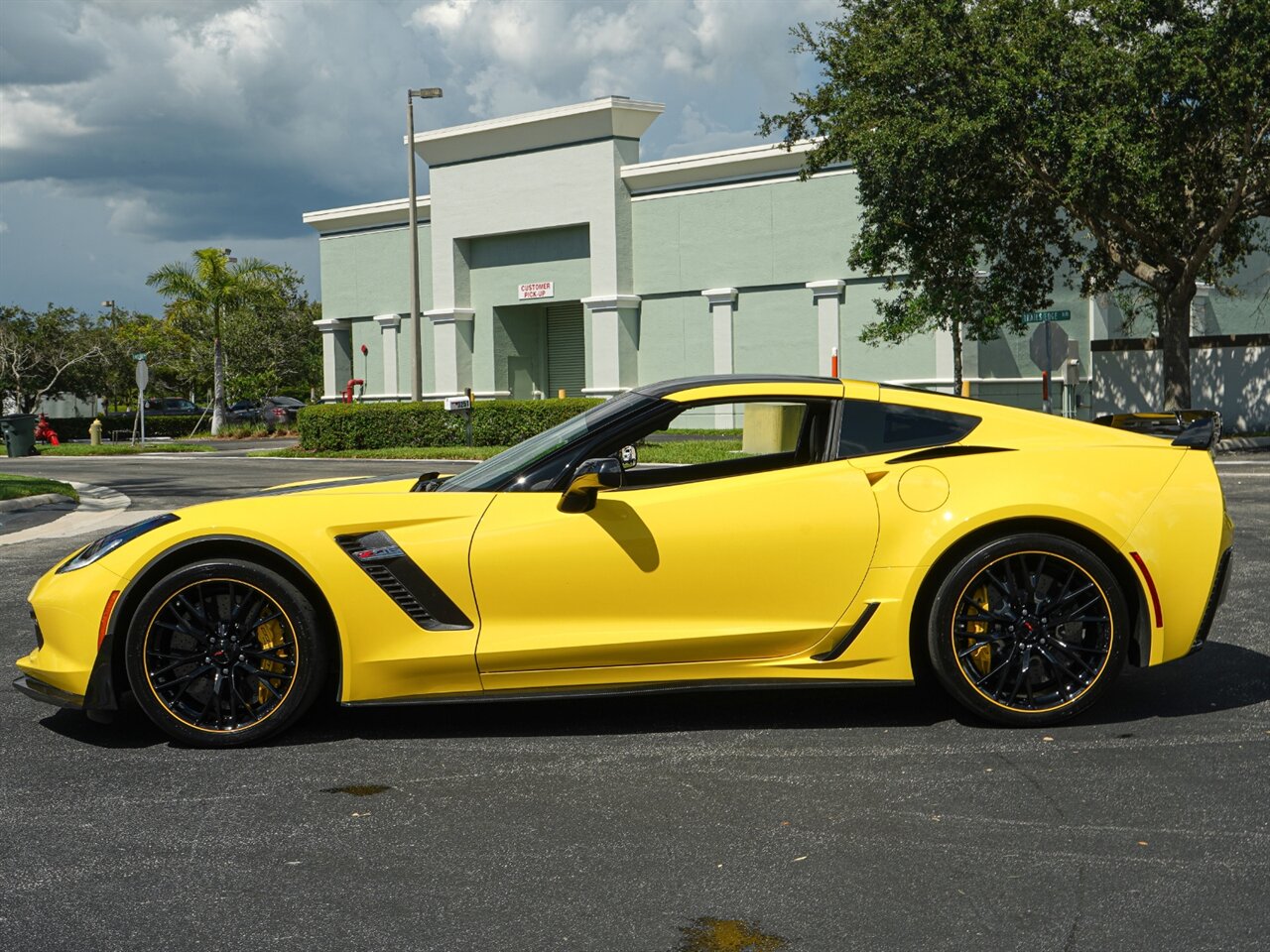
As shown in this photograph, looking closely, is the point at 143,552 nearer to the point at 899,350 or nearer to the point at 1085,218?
the point at 1085,218

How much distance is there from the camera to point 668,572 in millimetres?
5160

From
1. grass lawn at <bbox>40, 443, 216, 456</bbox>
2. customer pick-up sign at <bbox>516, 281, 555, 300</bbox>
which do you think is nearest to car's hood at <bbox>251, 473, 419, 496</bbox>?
grass lawn at <bbox>40, 443, 216, 456</bbox>

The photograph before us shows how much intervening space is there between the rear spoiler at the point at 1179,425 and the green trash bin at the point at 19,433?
35512 mm

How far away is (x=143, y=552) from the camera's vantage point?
516 cm

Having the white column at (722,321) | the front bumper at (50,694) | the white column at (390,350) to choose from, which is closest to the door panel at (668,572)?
the front bumper at (50,694)

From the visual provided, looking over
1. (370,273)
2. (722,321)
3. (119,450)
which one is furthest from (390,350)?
(722,321)

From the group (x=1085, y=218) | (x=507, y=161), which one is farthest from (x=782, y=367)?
(x=1085, y=218)

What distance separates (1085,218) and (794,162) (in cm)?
1354

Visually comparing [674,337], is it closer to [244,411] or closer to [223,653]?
[244,411]

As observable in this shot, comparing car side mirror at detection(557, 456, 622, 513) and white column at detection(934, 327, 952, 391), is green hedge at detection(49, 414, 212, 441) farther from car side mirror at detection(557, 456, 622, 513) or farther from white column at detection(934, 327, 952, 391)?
car side mirror at detection(557, 456, 622, 513)

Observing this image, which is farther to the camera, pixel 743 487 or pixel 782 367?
pixel 782 367

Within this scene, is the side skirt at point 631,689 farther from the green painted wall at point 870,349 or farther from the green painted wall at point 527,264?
the green painted wall at point 527,264

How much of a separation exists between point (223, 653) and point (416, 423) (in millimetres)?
29762

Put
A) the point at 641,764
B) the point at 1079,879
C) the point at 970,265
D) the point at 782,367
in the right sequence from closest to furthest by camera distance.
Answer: the point at 1079,879 → the point at 641,764 → the point at 970,265 → the point at 782,367
